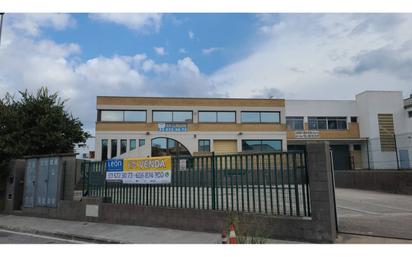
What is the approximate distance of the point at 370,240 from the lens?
7418mm

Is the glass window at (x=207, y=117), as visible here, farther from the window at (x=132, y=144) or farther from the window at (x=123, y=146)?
the window at (x=123, y=146)

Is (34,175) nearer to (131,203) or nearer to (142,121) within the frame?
(131,203)

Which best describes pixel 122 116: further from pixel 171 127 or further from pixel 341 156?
pixel 341 156

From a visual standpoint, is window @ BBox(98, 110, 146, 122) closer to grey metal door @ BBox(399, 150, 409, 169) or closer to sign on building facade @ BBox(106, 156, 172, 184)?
grey metal door @ BBox(399, 150, 409, 169)

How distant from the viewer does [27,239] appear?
9477 millimetres

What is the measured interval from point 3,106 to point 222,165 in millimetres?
12101

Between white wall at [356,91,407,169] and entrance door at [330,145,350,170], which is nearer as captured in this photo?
white wall at [356,91,407,169]

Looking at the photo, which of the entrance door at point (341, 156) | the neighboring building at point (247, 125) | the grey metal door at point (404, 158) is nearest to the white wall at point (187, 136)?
the neighboring building at point (247, 125)

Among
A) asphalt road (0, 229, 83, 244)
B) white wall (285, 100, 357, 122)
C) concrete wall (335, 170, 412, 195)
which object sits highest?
white wall (285, 100, 357, 122)

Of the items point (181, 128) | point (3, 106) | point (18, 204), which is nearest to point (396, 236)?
point (18, 204)

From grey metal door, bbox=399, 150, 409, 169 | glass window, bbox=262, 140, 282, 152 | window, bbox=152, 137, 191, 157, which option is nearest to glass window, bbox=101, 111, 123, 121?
window, bbox=152, 137, 191, 157

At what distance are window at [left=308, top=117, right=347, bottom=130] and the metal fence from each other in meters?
33.7

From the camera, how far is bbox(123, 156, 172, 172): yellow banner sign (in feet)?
34.5

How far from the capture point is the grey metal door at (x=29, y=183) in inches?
548
